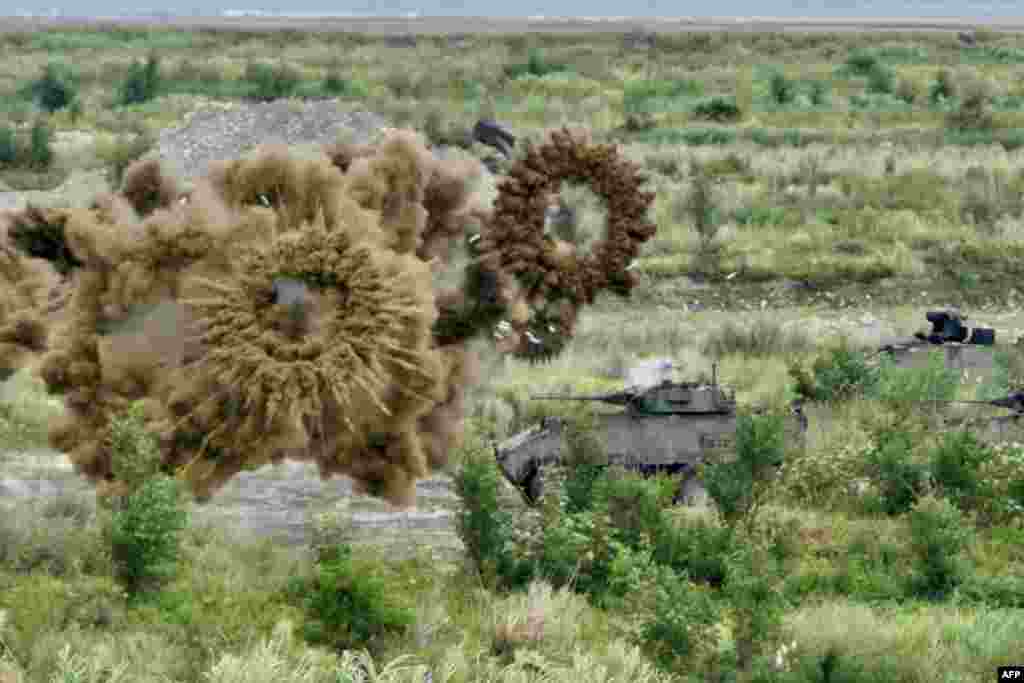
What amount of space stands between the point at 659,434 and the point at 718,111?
3277cm

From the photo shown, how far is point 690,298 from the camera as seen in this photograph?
91.0ft

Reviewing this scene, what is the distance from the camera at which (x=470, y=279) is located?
13.6 meters

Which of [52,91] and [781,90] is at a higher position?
[52,91]

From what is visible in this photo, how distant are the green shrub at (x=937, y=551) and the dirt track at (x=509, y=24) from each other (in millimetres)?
54820

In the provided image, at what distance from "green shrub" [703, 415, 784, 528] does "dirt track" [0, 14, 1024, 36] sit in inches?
2121

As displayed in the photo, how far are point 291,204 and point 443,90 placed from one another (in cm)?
4044

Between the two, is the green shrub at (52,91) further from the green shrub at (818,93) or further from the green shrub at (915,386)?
the green shrub at (915,386)

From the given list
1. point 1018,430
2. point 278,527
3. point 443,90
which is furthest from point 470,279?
point 443,90

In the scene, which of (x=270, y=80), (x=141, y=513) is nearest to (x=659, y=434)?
(x=141, y=513)

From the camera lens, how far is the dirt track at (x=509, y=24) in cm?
6856

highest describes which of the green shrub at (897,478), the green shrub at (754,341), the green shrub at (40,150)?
the green shrub at (897,478)

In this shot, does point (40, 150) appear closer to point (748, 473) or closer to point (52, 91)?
point (52, 91)

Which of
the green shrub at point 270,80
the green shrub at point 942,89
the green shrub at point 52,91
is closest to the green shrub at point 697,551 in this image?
the green shrub at point 270,80

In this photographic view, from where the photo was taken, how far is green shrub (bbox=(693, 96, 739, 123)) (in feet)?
156
